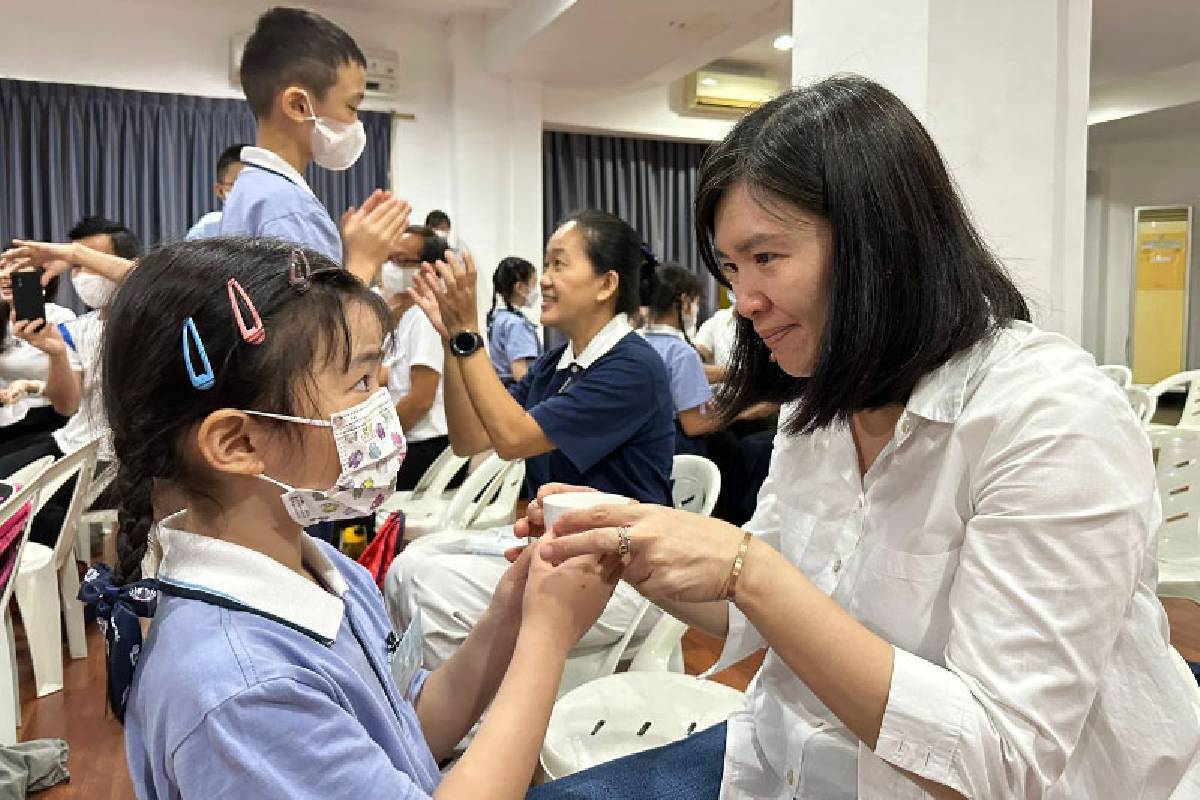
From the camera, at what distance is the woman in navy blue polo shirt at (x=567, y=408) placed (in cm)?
197

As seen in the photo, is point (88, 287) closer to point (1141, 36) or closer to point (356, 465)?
point (356, 465)

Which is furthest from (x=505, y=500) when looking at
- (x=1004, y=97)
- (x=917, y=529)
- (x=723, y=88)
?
(x=723, y=88)

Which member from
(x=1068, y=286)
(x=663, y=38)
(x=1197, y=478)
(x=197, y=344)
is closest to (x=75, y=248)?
(x=197, y=344)

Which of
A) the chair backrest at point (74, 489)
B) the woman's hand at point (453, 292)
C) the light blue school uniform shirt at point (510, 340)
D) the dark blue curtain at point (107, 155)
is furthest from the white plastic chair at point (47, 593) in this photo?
the dark blue curtain at point (107, 155)

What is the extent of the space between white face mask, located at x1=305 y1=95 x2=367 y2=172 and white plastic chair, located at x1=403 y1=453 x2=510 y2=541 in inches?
45.5

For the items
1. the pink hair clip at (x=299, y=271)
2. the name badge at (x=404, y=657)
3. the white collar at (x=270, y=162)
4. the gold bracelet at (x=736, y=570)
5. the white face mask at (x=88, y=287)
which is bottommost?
the name badge at (x=404, y=657)

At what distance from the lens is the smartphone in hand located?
314cm

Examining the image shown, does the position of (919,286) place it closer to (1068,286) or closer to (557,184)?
(1068,286)

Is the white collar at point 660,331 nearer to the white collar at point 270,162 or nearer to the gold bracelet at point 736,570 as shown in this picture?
the white collar at point 270,162

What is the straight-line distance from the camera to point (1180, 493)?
253cm

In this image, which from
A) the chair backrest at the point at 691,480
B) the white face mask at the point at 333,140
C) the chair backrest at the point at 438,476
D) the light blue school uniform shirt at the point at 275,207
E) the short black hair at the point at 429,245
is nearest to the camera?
the light blue school uniform shirt at the point at 275,207

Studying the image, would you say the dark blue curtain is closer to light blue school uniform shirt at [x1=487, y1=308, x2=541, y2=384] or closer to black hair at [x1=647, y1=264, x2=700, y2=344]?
light blue school uniform shirt at [x1=487, y1=308, x2=541, y2=384]

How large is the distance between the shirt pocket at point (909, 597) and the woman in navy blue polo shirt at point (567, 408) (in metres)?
0.89

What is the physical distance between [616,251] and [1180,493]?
171 centimetres
